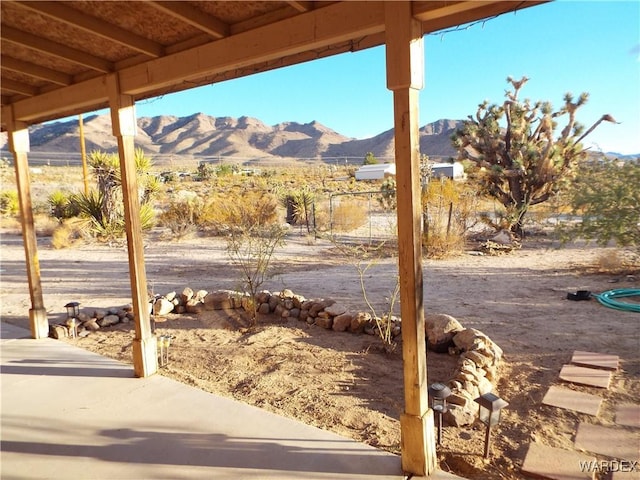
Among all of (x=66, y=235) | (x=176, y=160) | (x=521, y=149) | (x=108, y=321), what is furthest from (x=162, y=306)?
(x=176, y=160)

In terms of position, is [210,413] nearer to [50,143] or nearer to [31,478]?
[31,478]

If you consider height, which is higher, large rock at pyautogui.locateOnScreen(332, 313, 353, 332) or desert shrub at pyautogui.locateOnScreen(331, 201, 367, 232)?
desert shrub at pyautogui.locateOnScreen(331, 201, 367, 232)

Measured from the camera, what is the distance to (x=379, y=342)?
4.52 metres

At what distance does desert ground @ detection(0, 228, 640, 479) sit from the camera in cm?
289

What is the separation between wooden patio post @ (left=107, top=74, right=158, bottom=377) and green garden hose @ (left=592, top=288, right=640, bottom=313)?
18.2 ft

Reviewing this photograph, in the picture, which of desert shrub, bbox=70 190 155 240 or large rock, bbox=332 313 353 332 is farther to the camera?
desert shrub, bbox=70 190 155 240

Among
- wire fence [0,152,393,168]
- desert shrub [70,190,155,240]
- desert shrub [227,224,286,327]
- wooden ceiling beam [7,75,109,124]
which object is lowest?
desert shrub [227,224,286,327]

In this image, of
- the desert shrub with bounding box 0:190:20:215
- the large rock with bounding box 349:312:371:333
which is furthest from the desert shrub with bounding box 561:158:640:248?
the desert shrub with bounding box 0:190:20:215

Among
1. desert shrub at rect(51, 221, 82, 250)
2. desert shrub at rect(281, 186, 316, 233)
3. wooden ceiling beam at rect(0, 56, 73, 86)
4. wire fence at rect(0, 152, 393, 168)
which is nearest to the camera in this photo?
wooden ceiling beam at rect(0, 56, 73, 86)

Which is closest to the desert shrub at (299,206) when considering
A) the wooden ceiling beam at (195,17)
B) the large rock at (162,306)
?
the large rock at (162,306)

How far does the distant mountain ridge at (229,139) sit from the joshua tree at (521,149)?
144ft

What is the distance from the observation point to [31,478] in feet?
8.02

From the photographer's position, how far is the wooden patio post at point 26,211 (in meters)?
4.59

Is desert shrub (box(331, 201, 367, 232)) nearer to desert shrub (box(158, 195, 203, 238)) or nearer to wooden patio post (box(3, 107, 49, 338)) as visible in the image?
desert shrub (box(158, 195, 203, 238))
